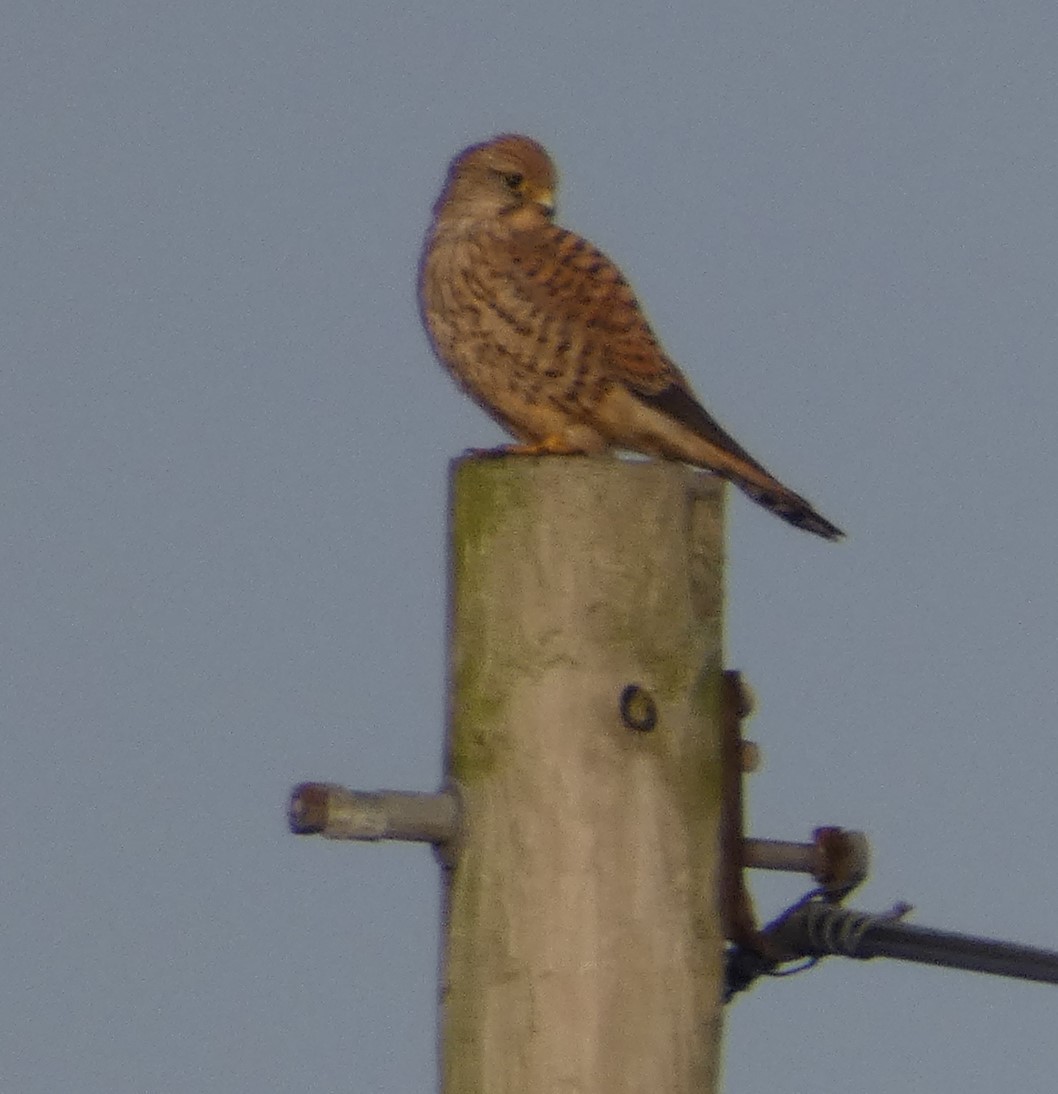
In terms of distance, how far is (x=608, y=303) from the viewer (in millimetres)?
5465

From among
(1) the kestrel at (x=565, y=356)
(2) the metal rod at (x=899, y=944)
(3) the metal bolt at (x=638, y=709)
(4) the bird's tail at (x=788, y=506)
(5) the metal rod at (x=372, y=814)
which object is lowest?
(2) the metal rod at (x=899, y=944)

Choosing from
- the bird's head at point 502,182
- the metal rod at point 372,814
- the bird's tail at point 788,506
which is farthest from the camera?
the bird's head at point 502,182

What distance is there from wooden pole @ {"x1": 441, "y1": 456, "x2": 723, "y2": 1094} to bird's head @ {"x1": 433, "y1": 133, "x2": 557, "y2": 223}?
10.4 ft

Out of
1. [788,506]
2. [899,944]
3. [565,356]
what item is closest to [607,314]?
[565,356]

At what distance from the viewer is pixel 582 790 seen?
109 inches

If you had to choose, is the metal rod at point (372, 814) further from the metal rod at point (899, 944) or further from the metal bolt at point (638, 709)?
the metal rod at point (899, 944)

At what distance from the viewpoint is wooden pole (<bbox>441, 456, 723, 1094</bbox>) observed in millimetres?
2738

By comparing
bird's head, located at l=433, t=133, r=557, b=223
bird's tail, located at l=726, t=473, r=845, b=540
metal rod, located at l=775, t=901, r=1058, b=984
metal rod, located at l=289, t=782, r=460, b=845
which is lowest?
metal rod, located at l=775, t=901, r=1058, b=984

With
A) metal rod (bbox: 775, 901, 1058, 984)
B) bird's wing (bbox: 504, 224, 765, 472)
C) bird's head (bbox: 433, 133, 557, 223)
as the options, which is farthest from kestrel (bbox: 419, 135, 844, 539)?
metal rod (bbox: 775, 901, 1058, 984)

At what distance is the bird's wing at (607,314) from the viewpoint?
532cm

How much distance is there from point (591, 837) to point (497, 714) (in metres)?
0.19

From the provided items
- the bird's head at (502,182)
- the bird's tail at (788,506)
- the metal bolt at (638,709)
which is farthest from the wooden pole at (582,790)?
the bird's head at (502,182)

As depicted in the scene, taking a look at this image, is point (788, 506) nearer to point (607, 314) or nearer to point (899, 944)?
point (607, 314)

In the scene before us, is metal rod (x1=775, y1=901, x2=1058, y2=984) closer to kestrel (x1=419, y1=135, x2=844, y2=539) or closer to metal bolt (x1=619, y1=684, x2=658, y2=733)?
metal bolt (x1=619, y1=684, x2=658, y2=733)
